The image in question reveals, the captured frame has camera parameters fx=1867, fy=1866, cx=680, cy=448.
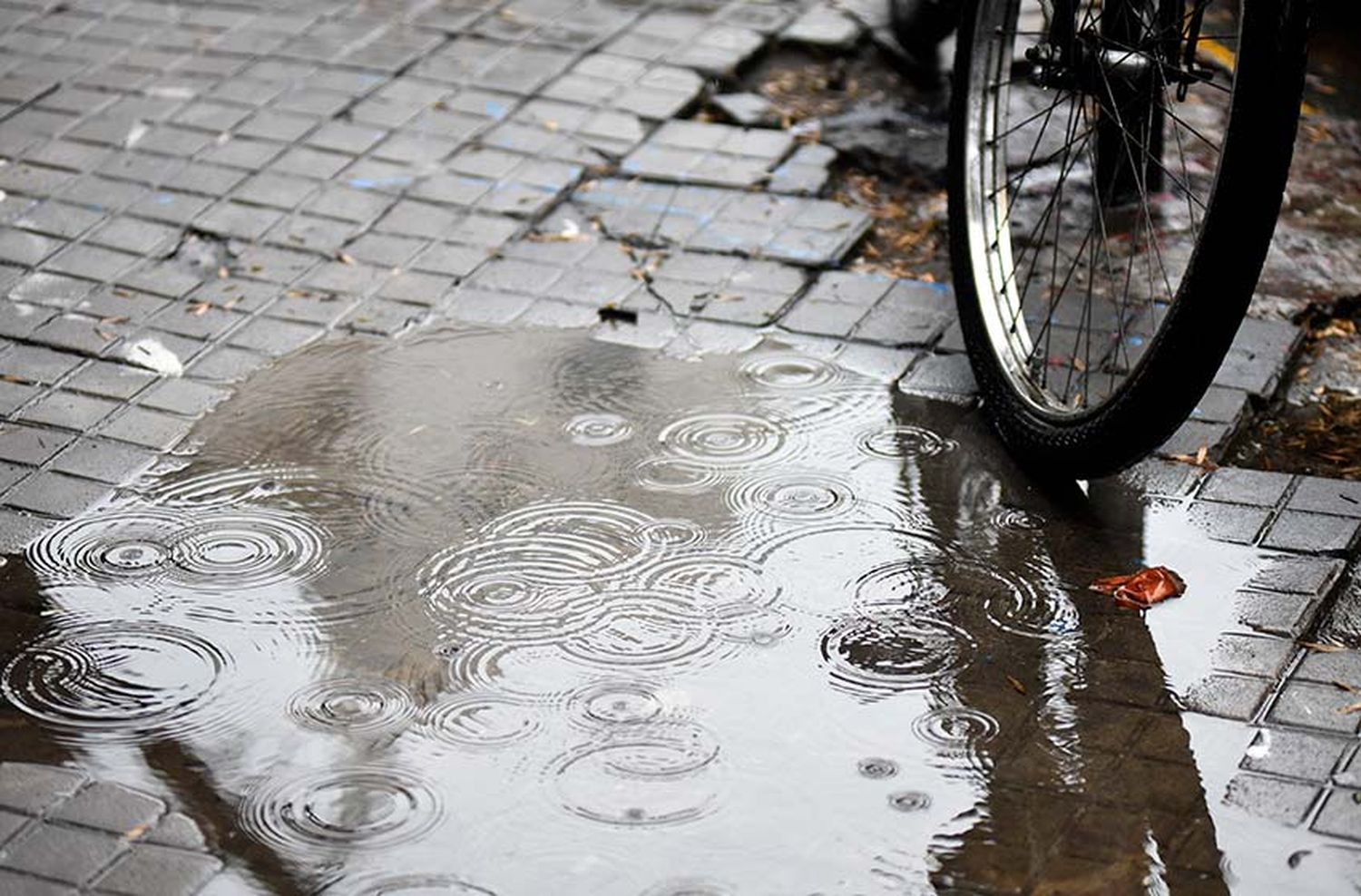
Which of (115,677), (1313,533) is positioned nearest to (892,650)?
(1313,533)

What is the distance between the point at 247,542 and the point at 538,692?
0.86 meters

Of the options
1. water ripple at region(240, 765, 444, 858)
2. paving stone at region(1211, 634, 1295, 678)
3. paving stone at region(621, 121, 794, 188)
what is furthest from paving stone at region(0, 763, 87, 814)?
paving stone at region(621, 121, 794, 188)

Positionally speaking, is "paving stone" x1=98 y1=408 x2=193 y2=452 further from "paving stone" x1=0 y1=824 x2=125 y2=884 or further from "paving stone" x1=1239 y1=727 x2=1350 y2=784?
"paving stone" x1=1239 y1=727 x2=1350 y2=784

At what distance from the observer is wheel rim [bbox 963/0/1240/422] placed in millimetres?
3938

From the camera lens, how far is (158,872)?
2.96 metres

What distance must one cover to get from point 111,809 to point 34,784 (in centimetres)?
16

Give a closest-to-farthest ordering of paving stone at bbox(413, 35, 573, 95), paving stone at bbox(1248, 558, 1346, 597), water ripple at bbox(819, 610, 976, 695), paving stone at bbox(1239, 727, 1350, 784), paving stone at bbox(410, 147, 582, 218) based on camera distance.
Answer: paving stone at bbox(1239, 727, 1350, 784), water ripple at bbox(819, 610, 976, 695), paving stone at bbox(1248, 558, 1346, 597), paving stone at bbox(410, 147, 582, 218), paving stone at bbox(413, 35, 573, 95)

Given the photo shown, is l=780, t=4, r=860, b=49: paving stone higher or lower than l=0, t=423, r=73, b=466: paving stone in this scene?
higher

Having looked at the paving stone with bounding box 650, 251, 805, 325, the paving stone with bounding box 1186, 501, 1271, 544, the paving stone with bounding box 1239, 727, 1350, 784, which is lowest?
the paving stone with bounding box 1186, 501, 1271, 544

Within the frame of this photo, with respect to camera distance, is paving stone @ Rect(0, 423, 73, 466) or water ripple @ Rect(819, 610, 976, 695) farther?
paving stone @ Rect(0, 423, 73, 466)

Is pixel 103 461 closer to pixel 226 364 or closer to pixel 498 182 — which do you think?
pixel 226 364

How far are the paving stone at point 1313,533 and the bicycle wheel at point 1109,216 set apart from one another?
38 cm

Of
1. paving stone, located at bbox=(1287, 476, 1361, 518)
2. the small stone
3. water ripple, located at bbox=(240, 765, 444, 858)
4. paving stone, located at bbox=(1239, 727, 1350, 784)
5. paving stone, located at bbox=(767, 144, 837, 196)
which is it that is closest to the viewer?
water ripple, located at bbox=(240, 765, 444, 858)

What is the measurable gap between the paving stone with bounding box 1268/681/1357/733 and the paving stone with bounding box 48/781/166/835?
6.40 ft
